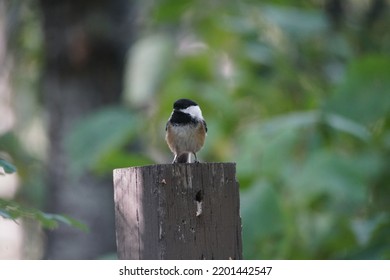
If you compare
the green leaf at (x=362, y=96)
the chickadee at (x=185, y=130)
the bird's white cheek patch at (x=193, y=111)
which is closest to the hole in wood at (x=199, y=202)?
the chickadee at (x=185, y=130)

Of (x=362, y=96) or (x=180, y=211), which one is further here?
(x=362, y=96)

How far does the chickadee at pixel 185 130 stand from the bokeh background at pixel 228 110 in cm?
69

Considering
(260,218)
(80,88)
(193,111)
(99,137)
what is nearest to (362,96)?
(260,218)

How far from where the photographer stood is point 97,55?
652 cm

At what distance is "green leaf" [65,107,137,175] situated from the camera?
4848 mm

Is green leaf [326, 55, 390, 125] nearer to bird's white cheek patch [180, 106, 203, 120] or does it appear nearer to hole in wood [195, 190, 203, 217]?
bird's white cheek patch [180, 106, 203, 120]

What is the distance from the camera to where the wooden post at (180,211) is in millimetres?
2814

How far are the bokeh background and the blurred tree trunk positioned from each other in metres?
0.01

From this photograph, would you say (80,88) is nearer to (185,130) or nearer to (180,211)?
(185,130)

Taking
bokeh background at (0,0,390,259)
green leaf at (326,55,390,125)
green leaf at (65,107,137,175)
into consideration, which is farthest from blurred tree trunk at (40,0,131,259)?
green leaf at (326,55,390,125)

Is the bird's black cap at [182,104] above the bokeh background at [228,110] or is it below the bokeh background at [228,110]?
below

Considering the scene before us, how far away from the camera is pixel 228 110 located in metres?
5.54

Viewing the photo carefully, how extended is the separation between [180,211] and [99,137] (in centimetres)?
227

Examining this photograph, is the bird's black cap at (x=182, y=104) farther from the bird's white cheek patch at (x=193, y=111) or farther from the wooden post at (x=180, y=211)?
the wooden post at (x=180, y=211)
